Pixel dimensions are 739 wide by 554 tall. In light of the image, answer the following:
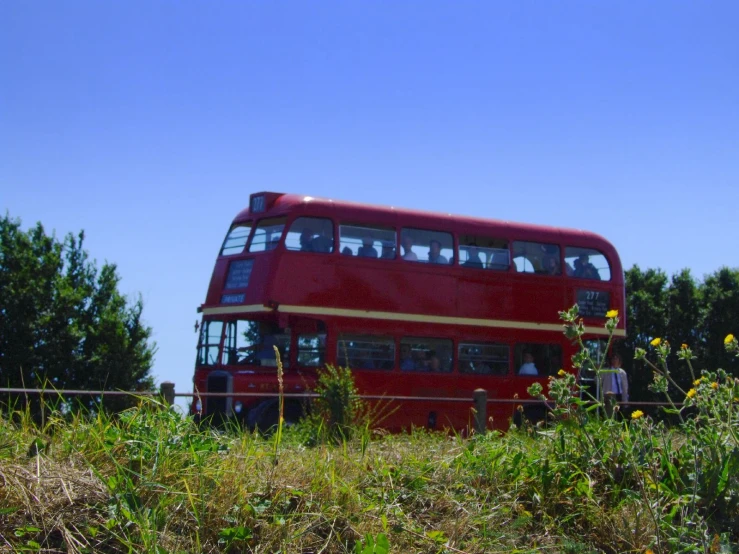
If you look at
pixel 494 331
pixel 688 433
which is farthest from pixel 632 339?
pixel 688 433

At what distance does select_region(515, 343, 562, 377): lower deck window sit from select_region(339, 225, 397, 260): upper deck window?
3384mm

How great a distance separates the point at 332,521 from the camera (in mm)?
5426

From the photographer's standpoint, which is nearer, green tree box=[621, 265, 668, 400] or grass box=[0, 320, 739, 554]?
grass box=[0, 320, 739, 554]

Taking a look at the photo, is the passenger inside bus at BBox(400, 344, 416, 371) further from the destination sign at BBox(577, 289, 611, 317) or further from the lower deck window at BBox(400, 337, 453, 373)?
the destination sign at BBox(577, 289, 611, 317)

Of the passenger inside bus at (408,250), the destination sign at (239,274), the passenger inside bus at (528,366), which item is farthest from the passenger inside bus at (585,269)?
the destination sign at (239,274)

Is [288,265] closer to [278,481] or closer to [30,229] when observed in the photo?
[278,481]

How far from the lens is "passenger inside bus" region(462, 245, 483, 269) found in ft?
60.5

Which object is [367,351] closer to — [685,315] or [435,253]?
[435,253]

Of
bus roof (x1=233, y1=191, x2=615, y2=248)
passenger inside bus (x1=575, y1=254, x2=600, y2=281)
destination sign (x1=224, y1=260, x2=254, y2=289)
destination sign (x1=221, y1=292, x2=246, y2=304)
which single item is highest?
bus roof (x1=233, y1=191, x2=615, y2=248)

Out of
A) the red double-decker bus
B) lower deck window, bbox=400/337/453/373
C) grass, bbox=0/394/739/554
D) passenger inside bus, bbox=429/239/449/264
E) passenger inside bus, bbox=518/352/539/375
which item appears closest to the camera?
grass, bbox=0/394/739/554

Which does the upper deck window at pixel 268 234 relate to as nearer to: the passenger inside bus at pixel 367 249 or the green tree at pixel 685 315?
the passenger inside bus at pixel 367 249

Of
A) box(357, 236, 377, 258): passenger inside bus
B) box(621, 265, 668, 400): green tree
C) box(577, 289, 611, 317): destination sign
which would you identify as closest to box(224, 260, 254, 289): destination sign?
box(357, 236, 377, 258): passenger inside bus

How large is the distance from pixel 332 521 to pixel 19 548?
64.6 inches

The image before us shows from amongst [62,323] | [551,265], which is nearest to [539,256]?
[551,265]
